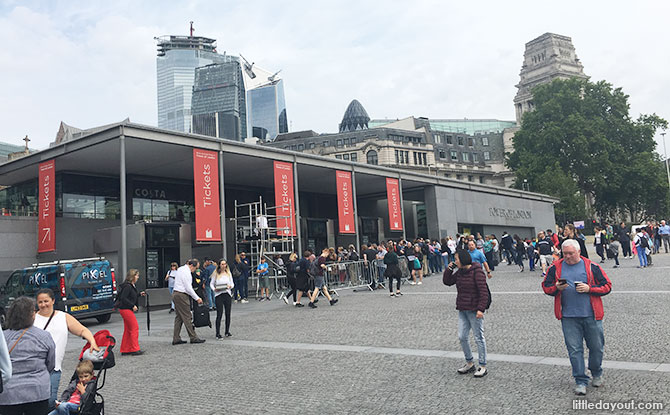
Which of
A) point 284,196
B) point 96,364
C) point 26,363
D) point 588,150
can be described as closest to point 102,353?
point 96,364

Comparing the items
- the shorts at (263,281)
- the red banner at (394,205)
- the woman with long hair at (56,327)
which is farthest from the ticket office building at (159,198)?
the woman with long hair at (56,327)

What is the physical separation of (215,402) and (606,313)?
8.00 meters

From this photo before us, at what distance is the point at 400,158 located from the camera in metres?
87.1

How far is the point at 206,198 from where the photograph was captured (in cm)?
1998

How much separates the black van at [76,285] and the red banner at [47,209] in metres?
4.82

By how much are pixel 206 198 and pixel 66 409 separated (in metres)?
15.6

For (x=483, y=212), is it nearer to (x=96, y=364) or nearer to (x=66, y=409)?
(x=96, y=364)

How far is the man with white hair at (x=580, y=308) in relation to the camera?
17.9ft

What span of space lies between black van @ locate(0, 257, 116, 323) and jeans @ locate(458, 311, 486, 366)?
11702 mm

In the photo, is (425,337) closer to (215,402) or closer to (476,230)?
(215,402)

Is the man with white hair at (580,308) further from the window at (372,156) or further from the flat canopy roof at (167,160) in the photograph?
the window at (372,156)

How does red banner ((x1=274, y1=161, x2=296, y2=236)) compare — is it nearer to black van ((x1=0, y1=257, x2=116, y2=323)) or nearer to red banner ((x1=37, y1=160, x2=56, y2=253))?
black van ((x1=0, y1=257, x2=116, y2=323))

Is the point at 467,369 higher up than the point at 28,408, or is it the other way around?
the point at 28,408

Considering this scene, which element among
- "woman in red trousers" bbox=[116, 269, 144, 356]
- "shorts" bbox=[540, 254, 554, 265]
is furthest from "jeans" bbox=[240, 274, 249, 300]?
"shorts" bbox=[540, 254, 554, 265]
